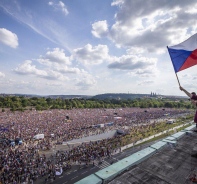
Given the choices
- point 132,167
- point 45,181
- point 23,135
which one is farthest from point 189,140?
point 23,135

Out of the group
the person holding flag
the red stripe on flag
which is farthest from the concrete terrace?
the red stripe on flag

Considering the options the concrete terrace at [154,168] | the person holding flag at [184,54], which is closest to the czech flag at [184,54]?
the person holding flag at [184,54]

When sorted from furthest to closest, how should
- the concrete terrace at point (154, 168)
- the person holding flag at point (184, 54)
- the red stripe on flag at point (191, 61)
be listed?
the red stripe on flag at point (191, 61)
the person holding flag at point (184, 54)
the concrete terrace at point (154, 168)

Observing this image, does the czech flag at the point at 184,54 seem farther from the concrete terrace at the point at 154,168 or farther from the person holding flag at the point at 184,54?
the concrete terrace at the point at 154,168

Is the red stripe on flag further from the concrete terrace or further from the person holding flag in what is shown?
the concrete terrace

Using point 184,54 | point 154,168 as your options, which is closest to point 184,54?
point 184,54

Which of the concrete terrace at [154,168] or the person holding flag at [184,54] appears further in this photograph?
the person holding flag at [184,54]

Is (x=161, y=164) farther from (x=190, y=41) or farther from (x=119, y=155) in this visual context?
(x=119, y=155)

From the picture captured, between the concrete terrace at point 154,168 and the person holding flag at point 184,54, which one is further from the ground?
the person holding flag at point 184,54

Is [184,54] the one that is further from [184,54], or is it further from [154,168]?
[154,168]
